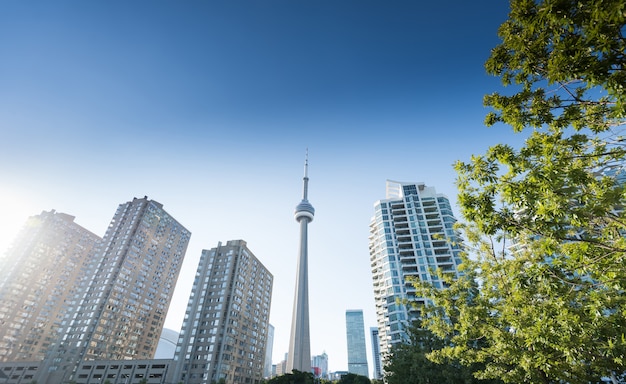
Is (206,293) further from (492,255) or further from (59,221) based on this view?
(492,255)

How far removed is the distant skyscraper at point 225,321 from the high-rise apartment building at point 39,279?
1615 inches

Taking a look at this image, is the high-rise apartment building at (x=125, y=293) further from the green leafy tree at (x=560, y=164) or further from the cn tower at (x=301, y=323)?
the green leafy tree at (x=560, y=164)

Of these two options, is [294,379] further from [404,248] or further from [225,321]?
[404,248]

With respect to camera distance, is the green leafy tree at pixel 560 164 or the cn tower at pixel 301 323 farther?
the cn tower at pixel 301 323

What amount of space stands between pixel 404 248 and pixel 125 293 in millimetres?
78383

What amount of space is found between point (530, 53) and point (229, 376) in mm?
80264

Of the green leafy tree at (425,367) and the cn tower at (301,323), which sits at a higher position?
the cn tower at (301,323)

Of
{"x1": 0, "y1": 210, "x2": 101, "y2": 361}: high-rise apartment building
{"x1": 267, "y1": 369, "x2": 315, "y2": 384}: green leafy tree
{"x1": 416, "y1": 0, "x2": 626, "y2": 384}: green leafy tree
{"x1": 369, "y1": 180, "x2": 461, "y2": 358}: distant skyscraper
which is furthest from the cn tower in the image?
{"x1": 416, "y1": 0, "x2": 626, "y2": 384}: green leafy tree

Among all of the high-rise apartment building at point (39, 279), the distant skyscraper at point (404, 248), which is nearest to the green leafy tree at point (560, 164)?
the distant skyscraper at point (404, 248)

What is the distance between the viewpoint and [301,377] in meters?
57.9

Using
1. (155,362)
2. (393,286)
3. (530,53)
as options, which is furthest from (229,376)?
(530,53)

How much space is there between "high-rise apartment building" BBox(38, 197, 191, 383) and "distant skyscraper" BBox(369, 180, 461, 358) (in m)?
68.7

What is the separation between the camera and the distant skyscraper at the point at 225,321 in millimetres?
67963

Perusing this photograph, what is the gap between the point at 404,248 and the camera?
77.1m
